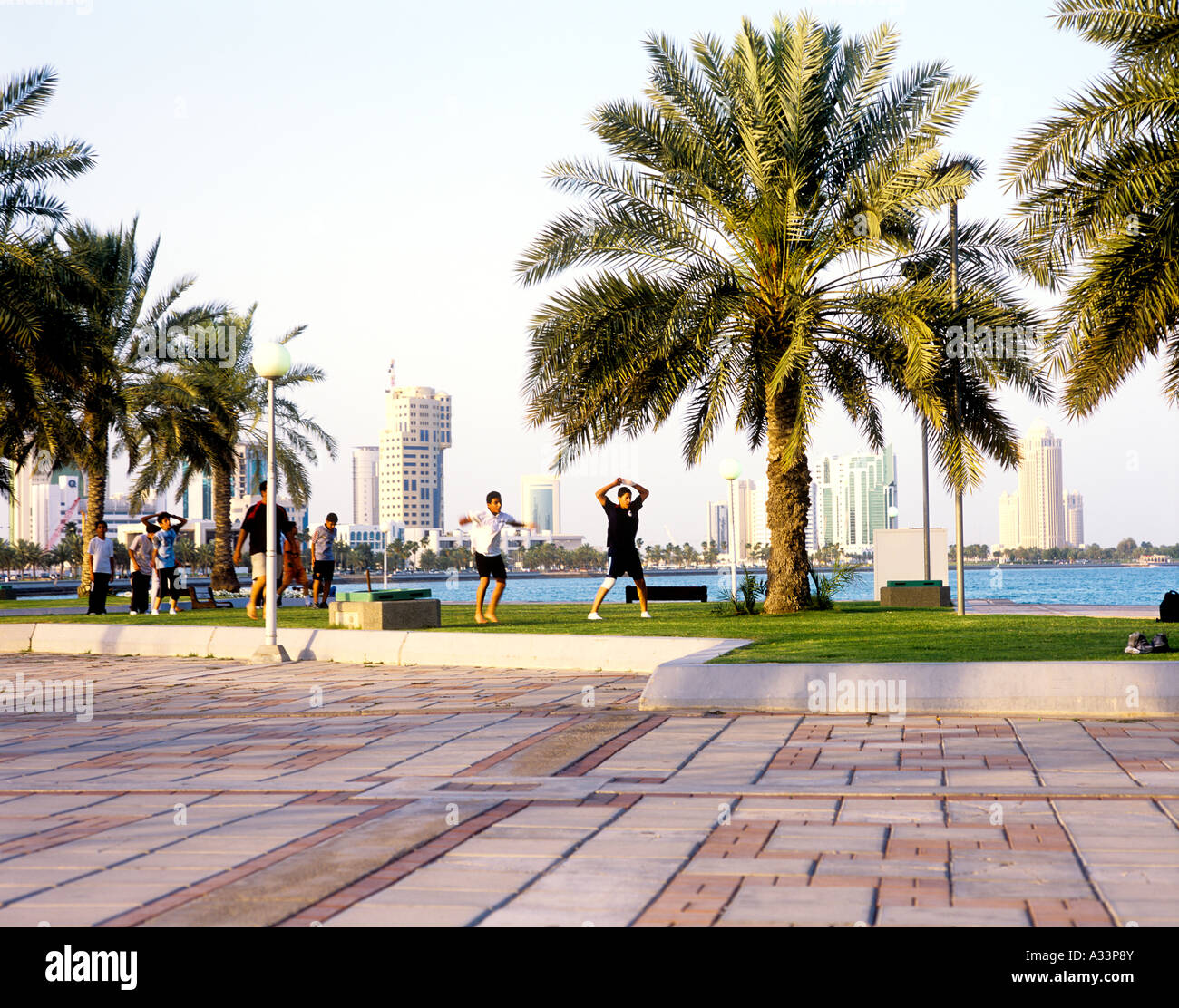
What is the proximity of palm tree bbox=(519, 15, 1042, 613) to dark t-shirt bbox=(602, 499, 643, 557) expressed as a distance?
4.59 feet

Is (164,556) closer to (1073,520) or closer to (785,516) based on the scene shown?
(785,516)

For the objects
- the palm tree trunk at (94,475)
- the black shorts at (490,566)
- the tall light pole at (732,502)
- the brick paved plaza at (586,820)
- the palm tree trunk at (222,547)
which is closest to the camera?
the brick paved plaza at (586,820)

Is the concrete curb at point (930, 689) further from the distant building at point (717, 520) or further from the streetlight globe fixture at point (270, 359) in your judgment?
the distant building at point (717, 520)

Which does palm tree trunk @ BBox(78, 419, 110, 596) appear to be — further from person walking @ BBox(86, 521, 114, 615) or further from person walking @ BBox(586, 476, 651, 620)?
person walking @ BBox(586, 476, 651, 620)

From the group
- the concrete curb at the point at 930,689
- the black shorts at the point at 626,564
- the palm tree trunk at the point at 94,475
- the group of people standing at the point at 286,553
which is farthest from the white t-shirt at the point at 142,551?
the concrete curb at the point at 930,689

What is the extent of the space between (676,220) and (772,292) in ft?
5.63

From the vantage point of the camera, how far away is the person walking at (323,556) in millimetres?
22906

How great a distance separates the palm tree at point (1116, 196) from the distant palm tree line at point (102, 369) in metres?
14.4

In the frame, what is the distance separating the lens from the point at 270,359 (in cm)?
1403

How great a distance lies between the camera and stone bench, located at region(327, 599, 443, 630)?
15.5 m

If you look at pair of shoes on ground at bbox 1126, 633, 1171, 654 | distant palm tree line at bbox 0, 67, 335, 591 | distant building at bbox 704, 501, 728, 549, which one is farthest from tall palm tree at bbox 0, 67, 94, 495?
distant building at bbox 704, 501, 728, 549

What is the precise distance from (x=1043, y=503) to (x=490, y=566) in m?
150
